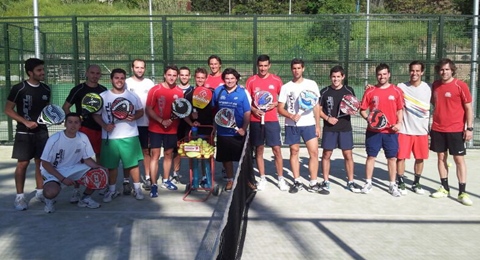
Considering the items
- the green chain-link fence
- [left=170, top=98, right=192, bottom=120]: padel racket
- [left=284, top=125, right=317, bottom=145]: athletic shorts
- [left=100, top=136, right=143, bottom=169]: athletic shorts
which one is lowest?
[left=100, top=136, right=143, bottom=169]: athletic shorts

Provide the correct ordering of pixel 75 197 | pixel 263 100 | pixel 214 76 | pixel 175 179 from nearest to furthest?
pixel 75 197
pixel 263 100
pixel 175 179
pixel 214 76

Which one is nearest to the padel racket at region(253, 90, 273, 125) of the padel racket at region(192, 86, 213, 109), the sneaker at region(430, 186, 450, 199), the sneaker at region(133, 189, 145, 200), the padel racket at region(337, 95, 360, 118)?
the padel racket at region(192, 86, 213, 109)

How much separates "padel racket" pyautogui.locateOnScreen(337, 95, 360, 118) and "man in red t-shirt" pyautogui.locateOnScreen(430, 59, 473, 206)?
1161 millimetres

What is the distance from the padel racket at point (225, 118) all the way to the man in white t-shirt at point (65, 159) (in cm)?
183

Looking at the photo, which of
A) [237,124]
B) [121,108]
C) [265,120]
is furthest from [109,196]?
[265,120]

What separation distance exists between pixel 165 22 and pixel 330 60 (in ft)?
12.8

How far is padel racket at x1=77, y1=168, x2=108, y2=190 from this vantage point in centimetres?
671

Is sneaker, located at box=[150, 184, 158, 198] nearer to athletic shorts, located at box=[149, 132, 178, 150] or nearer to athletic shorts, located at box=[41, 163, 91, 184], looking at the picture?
athletic shorts, located at box=[149, 132, 178, 150]

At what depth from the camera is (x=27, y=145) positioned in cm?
689

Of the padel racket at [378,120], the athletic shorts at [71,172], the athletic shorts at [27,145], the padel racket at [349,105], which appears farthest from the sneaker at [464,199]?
the athletic shorts at [27,145]

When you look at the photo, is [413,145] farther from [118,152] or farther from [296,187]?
[118,152]

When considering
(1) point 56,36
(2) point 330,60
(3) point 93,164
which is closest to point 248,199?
(3) point 93,164

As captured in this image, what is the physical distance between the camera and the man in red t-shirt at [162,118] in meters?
7.63

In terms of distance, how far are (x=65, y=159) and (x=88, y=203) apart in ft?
Result: 2.39
